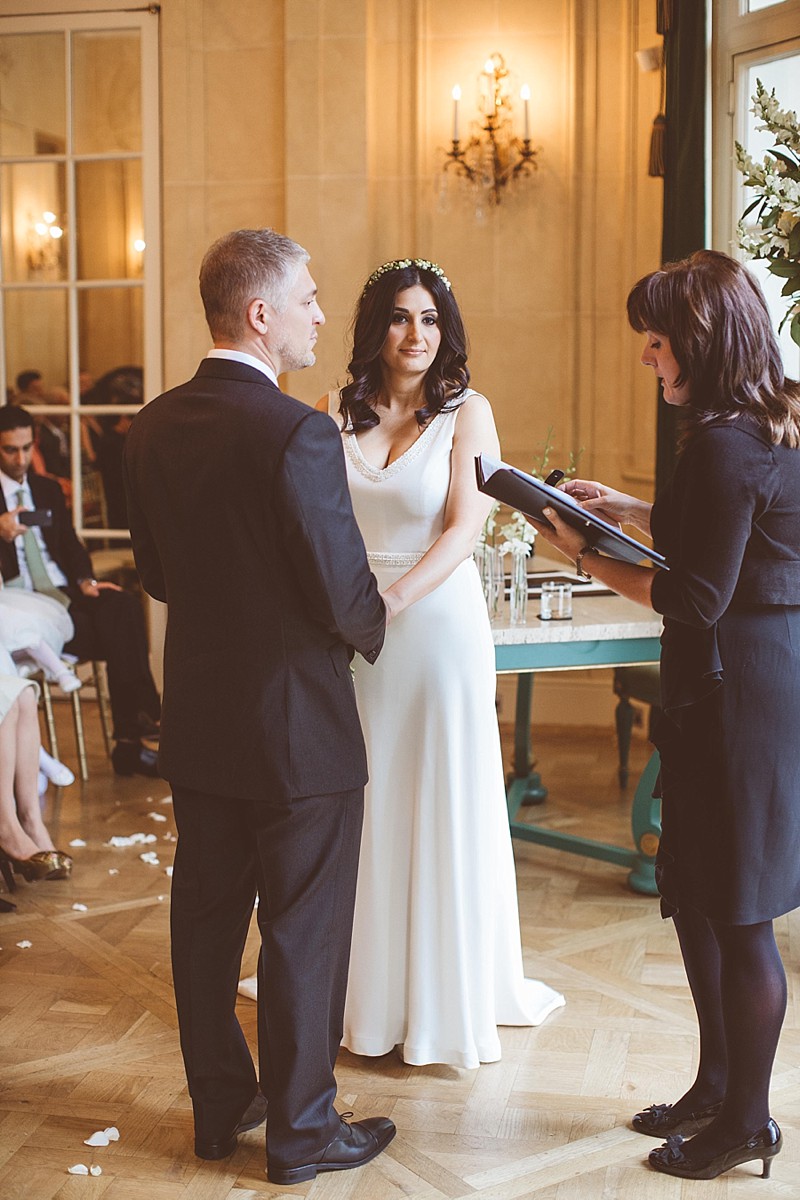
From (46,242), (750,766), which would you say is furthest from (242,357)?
(46,242)

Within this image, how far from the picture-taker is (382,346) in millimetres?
3066

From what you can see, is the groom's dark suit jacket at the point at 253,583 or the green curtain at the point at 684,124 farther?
the green curtain at the point at 684,124

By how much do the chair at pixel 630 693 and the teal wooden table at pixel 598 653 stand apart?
154 mm

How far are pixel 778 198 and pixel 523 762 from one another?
2719mm

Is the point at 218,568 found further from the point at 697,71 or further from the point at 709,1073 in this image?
the point at 697,71

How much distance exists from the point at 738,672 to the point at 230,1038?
4.06 feet

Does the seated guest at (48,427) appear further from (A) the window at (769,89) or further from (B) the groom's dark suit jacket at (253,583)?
(B) the groom's dark suit jacket at (253,583)

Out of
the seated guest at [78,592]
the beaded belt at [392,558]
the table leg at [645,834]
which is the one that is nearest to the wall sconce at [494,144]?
the seated guest at [78,592]

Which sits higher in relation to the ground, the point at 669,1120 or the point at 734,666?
the point at 734,666

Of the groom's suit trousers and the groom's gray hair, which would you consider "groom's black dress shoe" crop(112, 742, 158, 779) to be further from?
the groom's gray hair

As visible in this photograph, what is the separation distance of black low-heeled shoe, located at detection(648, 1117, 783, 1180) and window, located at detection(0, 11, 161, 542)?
489 centimetres

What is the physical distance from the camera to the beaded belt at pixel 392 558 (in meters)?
3.05

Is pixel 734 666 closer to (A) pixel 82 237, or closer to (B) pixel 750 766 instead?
(B) pixel 750 766

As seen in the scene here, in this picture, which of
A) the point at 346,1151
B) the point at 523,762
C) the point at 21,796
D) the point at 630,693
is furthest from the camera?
the point at 523,762
